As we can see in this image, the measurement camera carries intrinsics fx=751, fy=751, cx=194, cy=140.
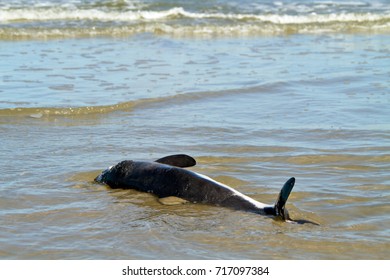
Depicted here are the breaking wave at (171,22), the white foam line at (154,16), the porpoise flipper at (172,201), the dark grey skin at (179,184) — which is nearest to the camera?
the dark grey skin at (179,184)

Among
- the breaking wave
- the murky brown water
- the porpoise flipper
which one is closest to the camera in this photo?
the murky brown water

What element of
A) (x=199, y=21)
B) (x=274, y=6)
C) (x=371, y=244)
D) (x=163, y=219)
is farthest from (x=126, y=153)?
(x=274, y=6)

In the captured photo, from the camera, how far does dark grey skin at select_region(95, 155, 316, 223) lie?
5680mm

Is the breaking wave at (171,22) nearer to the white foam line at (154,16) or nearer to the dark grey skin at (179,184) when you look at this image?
the white foam line at (154,16)

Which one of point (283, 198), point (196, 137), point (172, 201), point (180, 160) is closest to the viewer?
point (283, 198)

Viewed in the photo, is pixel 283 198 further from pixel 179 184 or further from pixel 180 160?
pixel 180 160

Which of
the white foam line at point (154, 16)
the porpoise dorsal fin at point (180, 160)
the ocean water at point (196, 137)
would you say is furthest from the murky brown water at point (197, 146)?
the white foam line at point (154, 16)

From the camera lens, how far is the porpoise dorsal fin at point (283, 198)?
5.00 meters

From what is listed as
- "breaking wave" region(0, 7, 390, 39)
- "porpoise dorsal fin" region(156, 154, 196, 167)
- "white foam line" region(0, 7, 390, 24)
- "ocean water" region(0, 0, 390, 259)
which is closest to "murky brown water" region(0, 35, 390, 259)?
"ocean water" region(0, 0, 390, 259)

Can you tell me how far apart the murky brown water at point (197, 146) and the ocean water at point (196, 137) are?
2 centimetres

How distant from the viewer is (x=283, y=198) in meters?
5.14

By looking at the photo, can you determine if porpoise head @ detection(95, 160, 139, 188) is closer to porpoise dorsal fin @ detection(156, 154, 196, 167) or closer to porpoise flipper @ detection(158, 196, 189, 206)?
porpoise dorsal fin @ detection(156, 154, 196, 167)

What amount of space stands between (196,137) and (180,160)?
2150 mm

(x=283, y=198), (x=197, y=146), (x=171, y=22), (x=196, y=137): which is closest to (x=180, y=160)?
→ (x=283, y=198)
